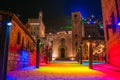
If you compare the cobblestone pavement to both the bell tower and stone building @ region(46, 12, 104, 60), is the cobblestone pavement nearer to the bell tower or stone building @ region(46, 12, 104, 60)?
stone building @ region(46, 12, 104, 60)

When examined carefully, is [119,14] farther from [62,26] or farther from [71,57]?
[62,26]

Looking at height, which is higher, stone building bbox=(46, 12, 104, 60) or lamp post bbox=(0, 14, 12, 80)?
stone building bbox=(46, 12, 104, 60)

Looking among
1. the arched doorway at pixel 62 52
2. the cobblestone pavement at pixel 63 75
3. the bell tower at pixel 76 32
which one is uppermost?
the bell tower at pixel 76 32

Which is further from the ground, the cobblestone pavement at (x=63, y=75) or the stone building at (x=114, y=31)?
the stone building at (x=114, y=31)

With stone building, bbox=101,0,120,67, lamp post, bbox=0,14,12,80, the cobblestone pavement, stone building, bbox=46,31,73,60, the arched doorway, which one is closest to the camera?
lamp post, bbox=0,14,12,80

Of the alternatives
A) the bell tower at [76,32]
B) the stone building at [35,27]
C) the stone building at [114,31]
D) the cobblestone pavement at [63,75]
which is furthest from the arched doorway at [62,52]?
the cobblestone pavement at [63,75]

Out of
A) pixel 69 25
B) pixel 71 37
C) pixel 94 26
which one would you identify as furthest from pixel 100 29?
pixel 69 25

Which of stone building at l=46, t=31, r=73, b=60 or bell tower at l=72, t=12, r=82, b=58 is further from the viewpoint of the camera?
stone building at l=46, t=31, r=73, b=60

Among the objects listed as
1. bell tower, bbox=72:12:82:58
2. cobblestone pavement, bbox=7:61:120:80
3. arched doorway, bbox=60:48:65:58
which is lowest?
cobblestone pavement, bbox=7:61:120:80

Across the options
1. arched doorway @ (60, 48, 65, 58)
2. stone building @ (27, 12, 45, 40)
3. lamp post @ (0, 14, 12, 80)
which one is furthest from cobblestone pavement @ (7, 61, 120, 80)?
stone building @ (27, 12, 45, 40)

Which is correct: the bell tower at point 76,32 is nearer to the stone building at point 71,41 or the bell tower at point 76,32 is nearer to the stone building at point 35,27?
the stone building at point 71,41

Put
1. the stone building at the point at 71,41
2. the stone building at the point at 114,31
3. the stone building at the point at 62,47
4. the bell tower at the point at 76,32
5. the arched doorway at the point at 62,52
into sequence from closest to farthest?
the stone building at the point at 114,31 → the bell tower at the point at 76,32 → the stone building at the point at 71,41 → the stone building at the point at 62,47 → the arched doorway at the point at 62,52

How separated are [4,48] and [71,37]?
48694 mm

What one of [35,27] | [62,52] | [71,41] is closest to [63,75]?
[71,41]
